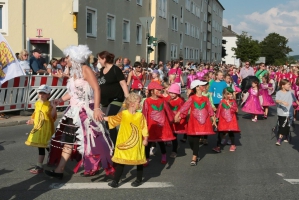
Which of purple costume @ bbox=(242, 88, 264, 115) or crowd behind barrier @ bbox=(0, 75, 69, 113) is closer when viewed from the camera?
crowd behind barrier @ bbox=(0, 75, 69, 113)

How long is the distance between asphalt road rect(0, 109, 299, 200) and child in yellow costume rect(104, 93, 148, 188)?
37 cm

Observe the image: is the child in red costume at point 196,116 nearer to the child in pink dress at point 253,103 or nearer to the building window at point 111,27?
the child in pink dress at point 253,103

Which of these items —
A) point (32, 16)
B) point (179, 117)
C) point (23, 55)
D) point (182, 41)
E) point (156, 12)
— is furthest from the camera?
point (182, 41)

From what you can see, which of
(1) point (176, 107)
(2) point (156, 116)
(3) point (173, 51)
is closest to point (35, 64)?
(1) point (176, 107)

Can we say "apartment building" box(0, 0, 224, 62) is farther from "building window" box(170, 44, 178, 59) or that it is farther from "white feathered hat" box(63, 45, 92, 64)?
"white feathered hat" box(63, 45, 92, 64)

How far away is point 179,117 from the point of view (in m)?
7.50

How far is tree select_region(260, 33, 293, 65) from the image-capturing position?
127 m

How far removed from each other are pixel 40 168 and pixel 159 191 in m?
1.99

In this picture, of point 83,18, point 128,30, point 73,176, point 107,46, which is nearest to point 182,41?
point 128,30

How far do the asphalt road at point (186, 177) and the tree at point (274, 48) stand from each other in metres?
122

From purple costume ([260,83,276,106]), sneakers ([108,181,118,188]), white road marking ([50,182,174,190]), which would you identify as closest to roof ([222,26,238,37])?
purple costume ([260,83,276,106])

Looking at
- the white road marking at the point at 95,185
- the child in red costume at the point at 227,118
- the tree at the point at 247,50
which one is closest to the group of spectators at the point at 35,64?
the child in red costume at the point at 227,118

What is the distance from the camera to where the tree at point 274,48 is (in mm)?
126625

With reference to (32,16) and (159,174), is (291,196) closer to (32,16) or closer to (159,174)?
(159,174)
